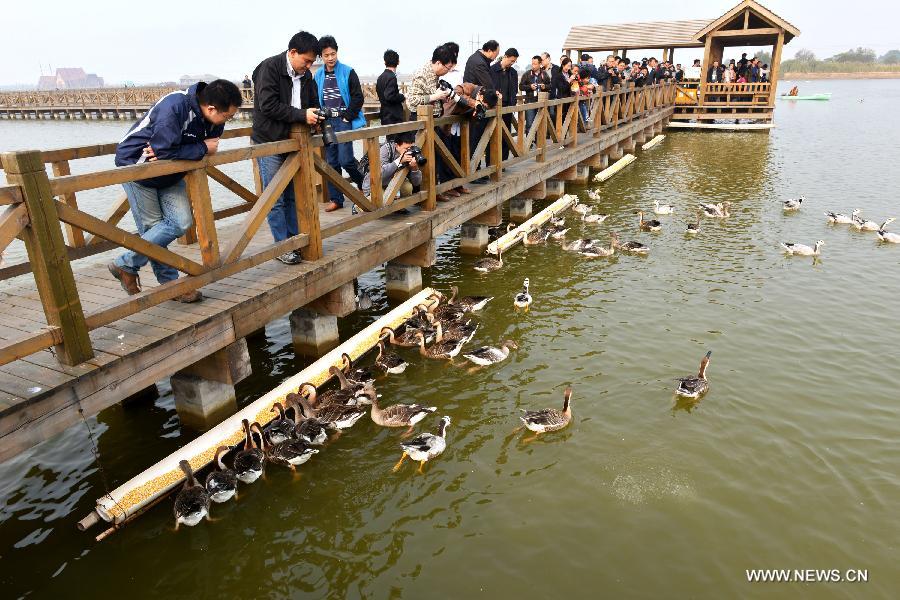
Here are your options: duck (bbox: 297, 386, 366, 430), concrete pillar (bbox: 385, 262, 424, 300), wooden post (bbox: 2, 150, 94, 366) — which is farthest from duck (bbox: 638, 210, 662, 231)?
wooden post (bbox: 2, 150, 94, 366)

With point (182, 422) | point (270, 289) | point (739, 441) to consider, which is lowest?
point (739, 441)

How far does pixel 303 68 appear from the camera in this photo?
6977mm

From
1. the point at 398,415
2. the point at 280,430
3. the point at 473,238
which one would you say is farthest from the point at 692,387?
the point at 473,238

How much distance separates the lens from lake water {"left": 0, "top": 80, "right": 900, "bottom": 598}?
4.90 metres

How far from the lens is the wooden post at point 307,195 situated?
22.1 feet

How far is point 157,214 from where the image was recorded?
601cm

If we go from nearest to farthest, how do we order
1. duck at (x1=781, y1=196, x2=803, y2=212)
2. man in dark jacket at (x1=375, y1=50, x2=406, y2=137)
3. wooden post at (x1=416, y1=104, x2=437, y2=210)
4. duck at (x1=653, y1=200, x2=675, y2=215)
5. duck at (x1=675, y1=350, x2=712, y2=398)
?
duck at (x1=675, y1=350, x2=712, y2=398)
wooden post at (x1=416, y1=104, x2=437, y2=210)
man in dark jacket at (x1=375, y1=50, x2=406, y2=137)
duck at (x1=653, y1=200, x2=675, y2=215)
duck at (x1=781, y1=196, x2=803, y2=212)

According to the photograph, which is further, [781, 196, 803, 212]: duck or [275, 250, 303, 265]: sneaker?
[781, 196, 803, 212]: duck

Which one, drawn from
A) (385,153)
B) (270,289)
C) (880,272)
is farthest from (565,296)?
(880,272)

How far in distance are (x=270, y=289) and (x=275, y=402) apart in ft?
4.39

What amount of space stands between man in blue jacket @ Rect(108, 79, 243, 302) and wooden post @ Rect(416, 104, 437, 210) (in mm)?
3876

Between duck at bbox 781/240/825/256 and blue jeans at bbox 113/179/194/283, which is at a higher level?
blue jeans at bbox 113/179/194/283

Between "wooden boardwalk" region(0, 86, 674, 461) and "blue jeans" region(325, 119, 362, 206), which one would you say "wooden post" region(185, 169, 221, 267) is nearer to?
"wooden boardwalk" region(0, 86, 674, 461)

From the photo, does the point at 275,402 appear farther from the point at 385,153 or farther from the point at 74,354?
the point at 385,153
